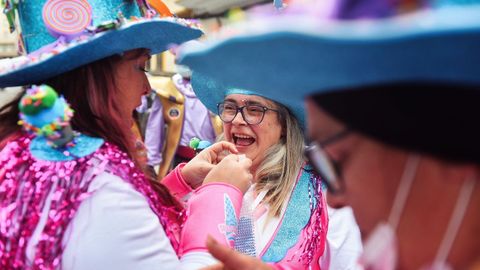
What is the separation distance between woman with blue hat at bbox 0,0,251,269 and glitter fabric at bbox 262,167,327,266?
1.83 feet

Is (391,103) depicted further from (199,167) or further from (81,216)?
(199,167)

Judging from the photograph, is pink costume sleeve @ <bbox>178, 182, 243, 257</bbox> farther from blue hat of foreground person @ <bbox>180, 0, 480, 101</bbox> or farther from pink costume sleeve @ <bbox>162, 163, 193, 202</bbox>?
blue hat of foreground person @ <bbox>180, 0, 480, 101</bbox>

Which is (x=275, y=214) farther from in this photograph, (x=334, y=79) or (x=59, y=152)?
(x=334, y=79)

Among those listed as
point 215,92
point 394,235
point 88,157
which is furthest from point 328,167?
point 215,92

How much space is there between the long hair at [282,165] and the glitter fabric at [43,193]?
0.97 meters

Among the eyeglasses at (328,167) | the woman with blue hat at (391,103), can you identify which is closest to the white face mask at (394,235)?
the woman with blue hat at (391,103)

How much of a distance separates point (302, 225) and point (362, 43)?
1.54 meters

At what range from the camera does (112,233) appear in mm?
1239

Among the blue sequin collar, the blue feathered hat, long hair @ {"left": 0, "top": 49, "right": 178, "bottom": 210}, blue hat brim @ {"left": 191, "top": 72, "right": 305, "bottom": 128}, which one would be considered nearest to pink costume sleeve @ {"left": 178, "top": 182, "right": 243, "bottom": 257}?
long hair @ {"left": 0, "top": 49, "right": 178, "bottom": 210}

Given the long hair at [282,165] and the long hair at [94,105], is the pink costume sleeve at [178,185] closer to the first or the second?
the long hair at [282,165]

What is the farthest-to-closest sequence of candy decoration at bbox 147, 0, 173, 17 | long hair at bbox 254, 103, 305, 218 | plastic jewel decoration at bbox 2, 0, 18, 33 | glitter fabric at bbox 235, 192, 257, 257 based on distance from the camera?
long hair at bbox 254, 103, 305, 218 < glitter fabric at bbox 235, 192, 257, 257 < candy decoration at bbox 147, 0, 173, 17 < plastic jewel decoration at bbox 2, 0, 18, 33

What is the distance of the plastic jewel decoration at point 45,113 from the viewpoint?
1250mm

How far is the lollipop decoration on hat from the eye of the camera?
4.11 feet

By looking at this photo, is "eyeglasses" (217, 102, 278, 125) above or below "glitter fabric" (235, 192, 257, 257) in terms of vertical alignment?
above
